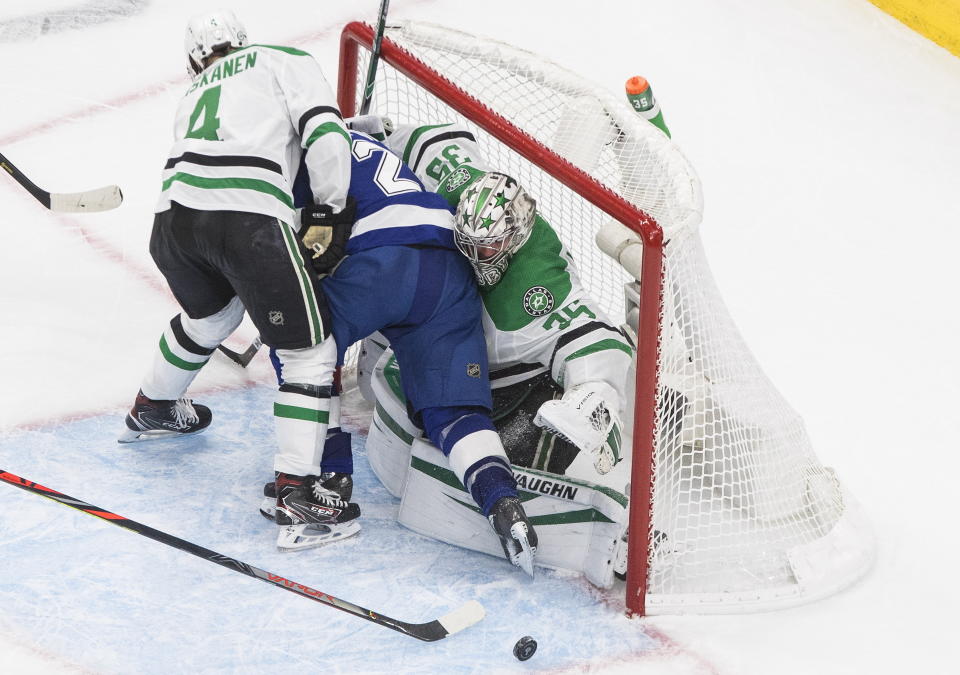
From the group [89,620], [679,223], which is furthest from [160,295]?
[679,223]

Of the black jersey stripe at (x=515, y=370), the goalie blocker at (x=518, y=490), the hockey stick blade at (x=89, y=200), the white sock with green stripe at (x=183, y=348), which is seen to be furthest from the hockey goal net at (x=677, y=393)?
the hockey stick blade at (x=89, y=200)

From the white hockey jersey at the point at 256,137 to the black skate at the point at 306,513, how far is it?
586 millimetres

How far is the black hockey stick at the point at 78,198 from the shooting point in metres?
3.54

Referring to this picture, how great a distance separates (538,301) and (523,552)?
549 millimetres

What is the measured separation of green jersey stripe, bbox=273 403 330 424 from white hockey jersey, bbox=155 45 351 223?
0.40 metres

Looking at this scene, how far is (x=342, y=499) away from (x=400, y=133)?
0.96 metres

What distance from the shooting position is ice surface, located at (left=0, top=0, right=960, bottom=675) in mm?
2635

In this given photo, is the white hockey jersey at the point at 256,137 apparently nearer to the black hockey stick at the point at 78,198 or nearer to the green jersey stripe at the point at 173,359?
the green jersey stripe at the point at 173,359

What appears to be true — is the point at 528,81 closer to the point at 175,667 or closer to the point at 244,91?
the point at 244,91

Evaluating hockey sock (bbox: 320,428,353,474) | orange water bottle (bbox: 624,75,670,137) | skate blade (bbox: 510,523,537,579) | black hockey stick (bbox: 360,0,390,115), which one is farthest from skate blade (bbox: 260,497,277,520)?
orange water bottle (bbox: 624,75,670,137)

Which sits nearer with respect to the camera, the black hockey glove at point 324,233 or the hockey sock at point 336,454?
the black hockey glove at point 324,233

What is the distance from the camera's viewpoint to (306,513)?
2.84 meters

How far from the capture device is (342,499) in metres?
2.91

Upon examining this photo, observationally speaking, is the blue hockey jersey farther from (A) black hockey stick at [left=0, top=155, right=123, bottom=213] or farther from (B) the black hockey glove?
(A) black hockey stick at [left=0, top=155, right=123, bottom=213]
